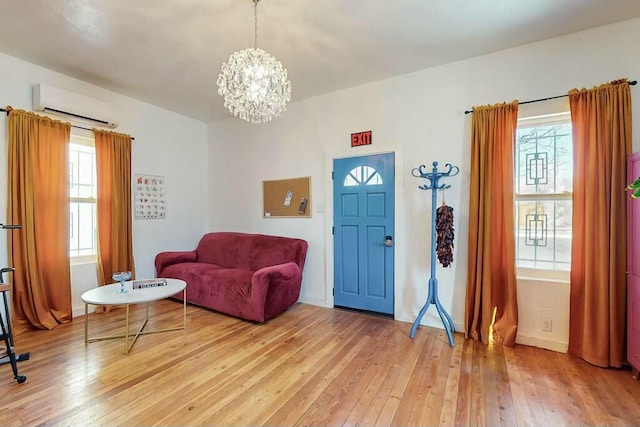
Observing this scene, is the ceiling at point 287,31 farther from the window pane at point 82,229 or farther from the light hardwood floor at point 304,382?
the light hardwood floor at point 304,382

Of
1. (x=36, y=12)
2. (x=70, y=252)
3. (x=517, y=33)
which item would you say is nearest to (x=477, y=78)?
(x=517, y=33)

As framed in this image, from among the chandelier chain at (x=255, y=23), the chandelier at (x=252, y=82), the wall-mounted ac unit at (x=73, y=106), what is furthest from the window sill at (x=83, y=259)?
the chandelier chain at (x=255, y=23)

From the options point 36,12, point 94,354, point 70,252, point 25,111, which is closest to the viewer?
point 36,12

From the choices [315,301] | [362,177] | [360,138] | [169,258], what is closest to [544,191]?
[362,177]

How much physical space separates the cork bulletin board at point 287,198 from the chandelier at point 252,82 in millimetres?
1765

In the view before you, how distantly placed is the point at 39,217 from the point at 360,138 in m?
3.50

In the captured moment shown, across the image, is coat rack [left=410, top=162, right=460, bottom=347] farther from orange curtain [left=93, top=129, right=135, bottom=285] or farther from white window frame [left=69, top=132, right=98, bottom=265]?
white window frame [left=69, top=132, right=98, bottom=265]

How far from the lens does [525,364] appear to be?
232 centimetres

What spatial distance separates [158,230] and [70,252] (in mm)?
1007

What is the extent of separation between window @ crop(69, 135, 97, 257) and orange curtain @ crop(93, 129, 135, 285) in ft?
0.53

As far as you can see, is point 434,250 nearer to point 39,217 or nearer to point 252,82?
point 252,82

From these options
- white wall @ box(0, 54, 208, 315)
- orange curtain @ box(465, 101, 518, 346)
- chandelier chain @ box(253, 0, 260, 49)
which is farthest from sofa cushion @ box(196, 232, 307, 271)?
chandelier chain @ box(253, 0, 260, 49)

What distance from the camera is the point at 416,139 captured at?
317 centimetres

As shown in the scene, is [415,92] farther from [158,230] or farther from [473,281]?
[158,230]
